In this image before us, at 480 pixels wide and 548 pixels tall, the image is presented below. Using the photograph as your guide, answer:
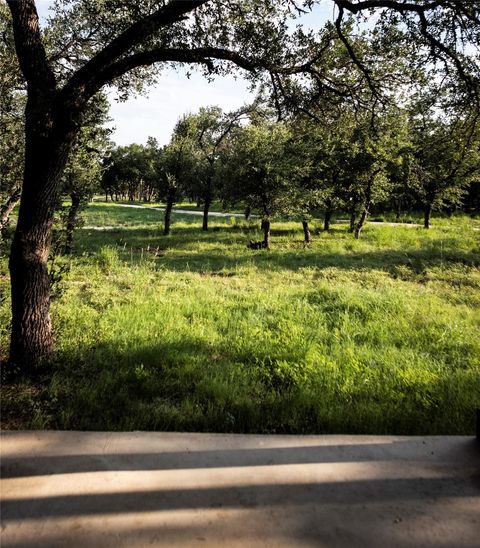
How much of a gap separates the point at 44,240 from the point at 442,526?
4.99 m

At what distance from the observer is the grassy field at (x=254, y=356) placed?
3.86m

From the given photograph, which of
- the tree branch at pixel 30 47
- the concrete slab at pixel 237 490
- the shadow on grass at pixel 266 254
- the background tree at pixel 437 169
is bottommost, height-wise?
the concrete slab at pixel 237 490

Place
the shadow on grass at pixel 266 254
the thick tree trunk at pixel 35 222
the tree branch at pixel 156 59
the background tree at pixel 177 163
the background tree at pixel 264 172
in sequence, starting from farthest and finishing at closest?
the background tree at pixel 177 163 → the background tree at pixel 264 172 → the shadow on grass at pixel 266 254 → the tree branch at pixel 156 59 → the thick tree trunk at pixel 35 222

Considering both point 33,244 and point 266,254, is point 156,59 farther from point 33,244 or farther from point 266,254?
point 266,254

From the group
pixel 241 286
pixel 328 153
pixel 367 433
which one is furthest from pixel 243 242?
pixel 367 433

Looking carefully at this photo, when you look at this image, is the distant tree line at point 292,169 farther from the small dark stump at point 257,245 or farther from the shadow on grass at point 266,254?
the shadow on grass at point 266,254

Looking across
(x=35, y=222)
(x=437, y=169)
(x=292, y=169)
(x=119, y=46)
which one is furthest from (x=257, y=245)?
(x=437, y=169)

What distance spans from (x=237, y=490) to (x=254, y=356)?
282cm

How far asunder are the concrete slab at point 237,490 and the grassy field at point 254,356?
495 millimetres

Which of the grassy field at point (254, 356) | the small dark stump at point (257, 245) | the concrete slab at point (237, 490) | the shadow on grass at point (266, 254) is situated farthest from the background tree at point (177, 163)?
the concrete slab at point (237, 490)

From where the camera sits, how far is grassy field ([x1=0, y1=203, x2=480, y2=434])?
386cm

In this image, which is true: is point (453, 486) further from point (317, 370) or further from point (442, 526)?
point (317, 370)

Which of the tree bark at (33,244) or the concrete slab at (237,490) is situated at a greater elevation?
the tree bark at (33,244)

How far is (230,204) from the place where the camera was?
793 inches
